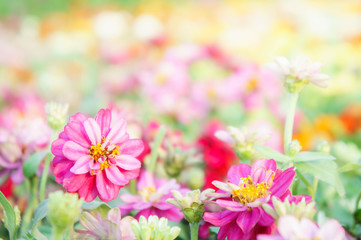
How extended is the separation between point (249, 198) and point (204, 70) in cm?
139

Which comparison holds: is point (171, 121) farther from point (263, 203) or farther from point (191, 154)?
point (263, 203)

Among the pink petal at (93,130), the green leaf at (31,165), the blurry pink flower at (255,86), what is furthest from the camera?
the blurry pink flower at (255,86)

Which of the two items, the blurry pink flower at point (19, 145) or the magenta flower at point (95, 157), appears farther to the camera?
the blurry pink flower at point (19, 145)

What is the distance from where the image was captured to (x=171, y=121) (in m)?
1.31

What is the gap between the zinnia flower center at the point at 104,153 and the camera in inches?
19.6

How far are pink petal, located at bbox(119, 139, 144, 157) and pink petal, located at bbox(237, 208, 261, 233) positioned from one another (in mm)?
145

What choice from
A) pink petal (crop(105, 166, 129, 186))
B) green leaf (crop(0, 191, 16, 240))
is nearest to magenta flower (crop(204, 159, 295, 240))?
pink petal (crop(105, 166, 129, 186))

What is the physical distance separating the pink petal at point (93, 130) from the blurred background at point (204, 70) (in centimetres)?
27

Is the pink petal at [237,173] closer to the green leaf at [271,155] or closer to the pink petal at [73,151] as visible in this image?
the green leaf at [271,155]

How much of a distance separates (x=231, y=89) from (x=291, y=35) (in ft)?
3.21

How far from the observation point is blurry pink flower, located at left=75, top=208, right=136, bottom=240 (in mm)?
459

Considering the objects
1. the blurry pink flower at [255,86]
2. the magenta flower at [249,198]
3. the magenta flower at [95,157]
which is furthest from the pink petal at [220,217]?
the blurry pink flower at [255,86]

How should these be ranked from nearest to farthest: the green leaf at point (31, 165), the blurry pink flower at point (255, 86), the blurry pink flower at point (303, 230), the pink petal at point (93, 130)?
the blurry pink flower at point (303, 230), the pink petal at point (93, 130), the green leaf at point (31, 165), the blurry pink flower at point (255, 86)

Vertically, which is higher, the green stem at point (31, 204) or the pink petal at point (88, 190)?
the pink petal at point (88, 190)
